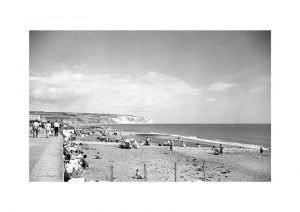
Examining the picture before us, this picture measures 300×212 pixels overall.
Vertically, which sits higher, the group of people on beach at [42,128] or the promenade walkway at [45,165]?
the group of people on beach at [42,128]

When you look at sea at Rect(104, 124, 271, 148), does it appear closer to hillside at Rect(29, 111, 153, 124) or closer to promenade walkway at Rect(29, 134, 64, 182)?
hillside at Rect(29, 111, 153, 124)

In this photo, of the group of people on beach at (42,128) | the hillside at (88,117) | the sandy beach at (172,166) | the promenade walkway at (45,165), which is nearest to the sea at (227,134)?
the hillside at (88,117)

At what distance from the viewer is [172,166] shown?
9.77 m

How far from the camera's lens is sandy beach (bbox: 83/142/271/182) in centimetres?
844

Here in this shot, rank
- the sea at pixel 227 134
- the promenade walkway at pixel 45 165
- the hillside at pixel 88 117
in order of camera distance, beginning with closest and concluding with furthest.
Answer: the promenade walkway at pixel 45 165 → the hillside at pixel 88 117 → the sea at pixel 227 134

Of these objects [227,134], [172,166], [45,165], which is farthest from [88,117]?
[45,165]

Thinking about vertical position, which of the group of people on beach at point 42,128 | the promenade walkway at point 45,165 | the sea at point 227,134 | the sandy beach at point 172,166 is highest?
the group of people on beach at point 42,128

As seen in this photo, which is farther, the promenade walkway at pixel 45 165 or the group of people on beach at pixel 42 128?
the group of people on beach at pixel 42 128

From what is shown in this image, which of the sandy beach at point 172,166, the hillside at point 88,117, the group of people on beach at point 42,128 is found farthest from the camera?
the hillside at point 88,117

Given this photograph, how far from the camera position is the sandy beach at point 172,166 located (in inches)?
332

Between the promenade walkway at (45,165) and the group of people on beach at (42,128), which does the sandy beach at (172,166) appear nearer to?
the promenade walkway at (45,165)
